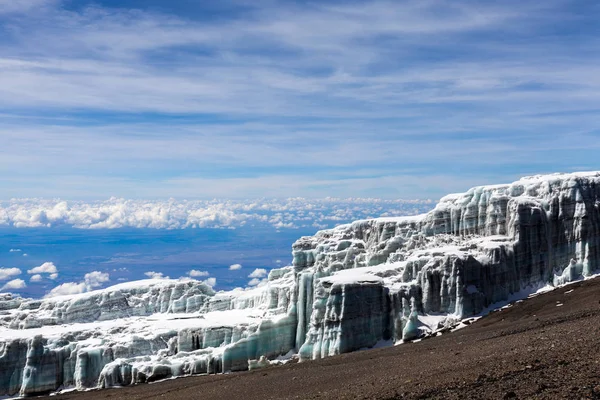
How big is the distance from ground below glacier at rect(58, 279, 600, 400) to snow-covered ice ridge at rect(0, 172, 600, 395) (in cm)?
603

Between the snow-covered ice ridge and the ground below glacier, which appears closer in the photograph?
the ground below glacier

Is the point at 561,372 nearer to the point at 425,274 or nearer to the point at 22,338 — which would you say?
the point at 425,274

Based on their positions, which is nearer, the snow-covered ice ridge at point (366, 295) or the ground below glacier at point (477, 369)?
the ground below glacier at point (477, 369)

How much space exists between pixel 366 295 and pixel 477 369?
124 feet

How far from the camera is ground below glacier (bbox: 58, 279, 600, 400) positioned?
3069 centimetres

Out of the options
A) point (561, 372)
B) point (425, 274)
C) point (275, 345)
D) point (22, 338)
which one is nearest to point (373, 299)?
point (425, 274)

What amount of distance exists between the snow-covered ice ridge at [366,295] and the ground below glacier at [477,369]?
6.03 meters

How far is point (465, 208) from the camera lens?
86312 mm

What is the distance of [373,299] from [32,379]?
46823mm

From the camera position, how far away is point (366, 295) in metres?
73.2

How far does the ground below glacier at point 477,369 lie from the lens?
30.7 m

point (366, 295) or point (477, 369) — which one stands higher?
point (477, 369)

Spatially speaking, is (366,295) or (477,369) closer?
(477,369)

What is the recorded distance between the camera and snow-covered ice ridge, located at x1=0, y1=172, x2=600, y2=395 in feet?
242
